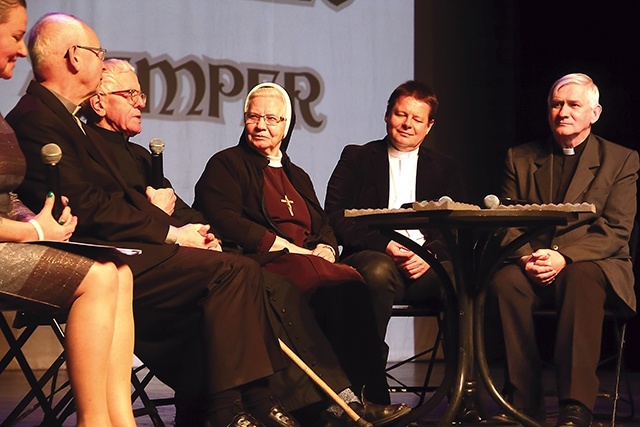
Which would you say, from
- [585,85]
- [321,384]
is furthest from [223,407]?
[585,85]

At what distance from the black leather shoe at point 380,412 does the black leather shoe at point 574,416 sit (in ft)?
1.77

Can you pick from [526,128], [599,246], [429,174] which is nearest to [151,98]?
[429,174]

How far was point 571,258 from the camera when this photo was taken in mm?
3795

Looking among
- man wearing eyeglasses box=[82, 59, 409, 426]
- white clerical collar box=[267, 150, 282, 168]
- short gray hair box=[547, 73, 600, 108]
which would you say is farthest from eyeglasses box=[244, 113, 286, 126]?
short gray hair box=[547, 73, 600, 108]

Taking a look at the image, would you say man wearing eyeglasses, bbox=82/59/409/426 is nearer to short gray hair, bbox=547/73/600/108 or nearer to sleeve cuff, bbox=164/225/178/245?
sleeve cuff, bbox=164/225/178/245

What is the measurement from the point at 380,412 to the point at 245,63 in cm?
303

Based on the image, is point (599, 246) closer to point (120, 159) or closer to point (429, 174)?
point (429, 174)

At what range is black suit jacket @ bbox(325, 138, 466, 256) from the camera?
4309mm

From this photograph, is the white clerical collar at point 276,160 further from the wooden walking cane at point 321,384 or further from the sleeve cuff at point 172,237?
the wooden walking cane at point 321,384

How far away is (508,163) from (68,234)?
2227 millimetres

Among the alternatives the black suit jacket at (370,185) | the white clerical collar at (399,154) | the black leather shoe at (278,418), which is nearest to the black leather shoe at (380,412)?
the black leather shoe at (278,418)

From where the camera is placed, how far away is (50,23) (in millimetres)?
3221

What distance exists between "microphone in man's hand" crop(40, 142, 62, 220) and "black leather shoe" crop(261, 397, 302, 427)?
983 millimetres

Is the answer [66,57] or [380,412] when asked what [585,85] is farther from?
[66,57]
